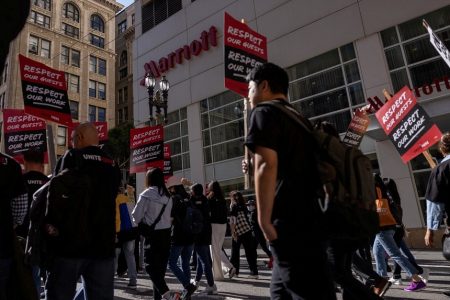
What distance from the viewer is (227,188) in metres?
18.2

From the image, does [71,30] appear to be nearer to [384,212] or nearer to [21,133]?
[21,133]

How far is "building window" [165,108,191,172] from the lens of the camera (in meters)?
20.7

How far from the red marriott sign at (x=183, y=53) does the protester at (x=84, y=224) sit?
1568 centimetres

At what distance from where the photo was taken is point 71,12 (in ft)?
161

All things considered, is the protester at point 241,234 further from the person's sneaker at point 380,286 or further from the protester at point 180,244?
the person's sneaker at point 380,286

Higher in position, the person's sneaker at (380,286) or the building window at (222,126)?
the building window at (222,126)

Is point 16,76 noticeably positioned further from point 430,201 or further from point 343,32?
point 430,201

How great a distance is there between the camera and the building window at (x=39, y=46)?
42844 millimetres

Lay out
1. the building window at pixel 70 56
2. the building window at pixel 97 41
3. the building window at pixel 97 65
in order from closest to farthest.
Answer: the building window at pixel 70 56, the building window at pixel 97 65, the building window at pixel 97 41

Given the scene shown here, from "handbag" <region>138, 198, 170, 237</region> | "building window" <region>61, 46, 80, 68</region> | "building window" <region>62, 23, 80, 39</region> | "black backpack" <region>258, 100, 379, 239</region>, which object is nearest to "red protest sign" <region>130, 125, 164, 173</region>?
"handbag" <region>138, 198, 170, 237</region>

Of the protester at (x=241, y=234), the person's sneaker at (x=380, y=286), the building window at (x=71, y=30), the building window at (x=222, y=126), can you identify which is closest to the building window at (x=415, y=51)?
the building window at (x=222, y=126)

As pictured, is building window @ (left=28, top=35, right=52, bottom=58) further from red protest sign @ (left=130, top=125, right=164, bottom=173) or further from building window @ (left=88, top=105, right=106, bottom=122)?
red protest sign @ (left=130, top=125, right=164, bottom=173)

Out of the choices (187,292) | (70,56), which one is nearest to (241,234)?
(187,292)

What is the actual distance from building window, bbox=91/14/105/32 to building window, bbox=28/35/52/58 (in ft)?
26.5
